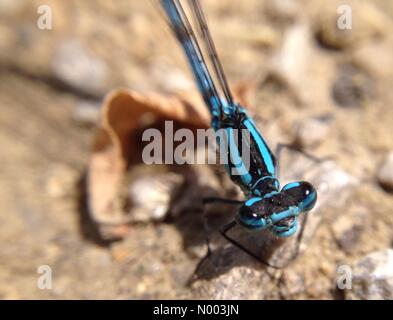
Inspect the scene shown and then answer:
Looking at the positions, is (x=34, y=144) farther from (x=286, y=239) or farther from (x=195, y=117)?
(x=286, y=239)

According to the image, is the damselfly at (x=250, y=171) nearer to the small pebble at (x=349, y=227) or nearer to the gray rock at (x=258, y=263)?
the gray rock at (x=258, y=263)

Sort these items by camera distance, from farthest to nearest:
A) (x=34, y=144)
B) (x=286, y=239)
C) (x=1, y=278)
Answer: (x=34, y=144) < (x=1, y=278) < (x=286, y=239)

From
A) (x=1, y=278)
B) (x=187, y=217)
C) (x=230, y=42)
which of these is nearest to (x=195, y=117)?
(x=187, y=217)

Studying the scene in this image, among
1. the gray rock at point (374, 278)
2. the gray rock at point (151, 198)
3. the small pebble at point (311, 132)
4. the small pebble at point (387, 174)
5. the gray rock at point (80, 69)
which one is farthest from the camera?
the gray rock at point (80, 69)

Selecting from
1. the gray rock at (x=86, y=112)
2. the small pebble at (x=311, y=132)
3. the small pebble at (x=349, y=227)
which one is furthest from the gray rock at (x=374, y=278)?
the gray rock at (x=86, y=112)

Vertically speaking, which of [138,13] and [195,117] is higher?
[138,13]

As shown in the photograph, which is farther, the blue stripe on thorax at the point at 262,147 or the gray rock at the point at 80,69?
the gray rock at the point at 80,69

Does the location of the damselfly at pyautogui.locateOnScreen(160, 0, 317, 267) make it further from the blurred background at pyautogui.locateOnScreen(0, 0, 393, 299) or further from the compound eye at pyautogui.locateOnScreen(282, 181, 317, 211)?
the blurred background at pyautogui.locateOnScreen(0, 0, 393, 299)
